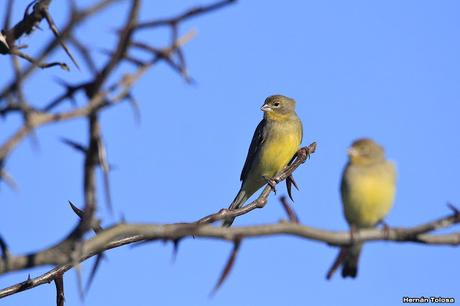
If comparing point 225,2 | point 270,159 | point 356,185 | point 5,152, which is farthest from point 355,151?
point 270,159

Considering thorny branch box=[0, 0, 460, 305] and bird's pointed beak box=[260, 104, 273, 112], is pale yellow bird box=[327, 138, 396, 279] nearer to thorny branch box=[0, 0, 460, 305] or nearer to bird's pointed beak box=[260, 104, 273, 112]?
thorny branch box=[0, 0, 460, 305]

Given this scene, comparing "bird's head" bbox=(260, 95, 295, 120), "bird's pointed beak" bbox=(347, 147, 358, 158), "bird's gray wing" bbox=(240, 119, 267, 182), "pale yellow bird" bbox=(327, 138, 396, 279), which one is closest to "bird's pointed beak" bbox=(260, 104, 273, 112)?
"bird's head" bbox=(260, 95, 295, 120)

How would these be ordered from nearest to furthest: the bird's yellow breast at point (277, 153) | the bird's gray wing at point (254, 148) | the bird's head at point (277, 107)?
the bird's yellow breast at point (277, 153), the bird's gray wing at point (254, 148), the bird's head at point (277, 107)

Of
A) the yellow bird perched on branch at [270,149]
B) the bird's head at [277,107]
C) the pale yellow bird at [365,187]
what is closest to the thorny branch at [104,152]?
the pale yellow bird at [365,187]

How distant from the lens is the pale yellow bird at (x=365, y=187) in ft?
18.2

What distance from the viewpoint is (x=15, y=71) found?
360 centimetres

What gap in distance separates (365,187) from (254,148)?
8.54 metres

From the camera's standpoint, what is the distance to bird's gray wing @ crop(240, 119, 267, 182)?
14023 millimetres

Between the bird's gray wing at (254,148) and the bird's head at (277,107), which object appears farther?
the bird's head at (277,107)

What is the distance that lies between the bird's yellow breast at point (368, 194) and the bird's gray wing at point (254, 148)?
8193mm

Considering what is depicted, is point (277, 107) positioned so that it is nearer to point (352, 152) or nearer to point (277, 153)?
point (277, 153)

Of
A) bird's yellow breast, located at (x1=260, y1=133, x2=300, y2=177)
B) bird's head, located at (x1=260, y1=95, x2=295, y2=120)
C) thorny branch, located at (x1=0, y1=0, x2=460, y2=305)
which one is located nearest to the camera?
thorny branch, located at (x1=0, y1=0, x2=460, y2=305)

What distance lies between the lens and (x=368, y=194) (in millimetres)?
5621

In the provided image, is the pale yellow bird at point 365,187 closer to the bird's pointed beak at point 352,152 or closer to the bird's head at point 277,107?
the bird's pointed beak at point 352,152
